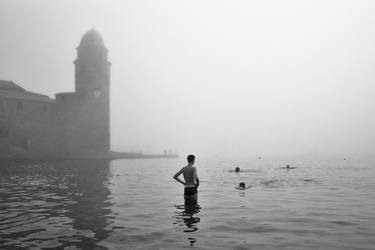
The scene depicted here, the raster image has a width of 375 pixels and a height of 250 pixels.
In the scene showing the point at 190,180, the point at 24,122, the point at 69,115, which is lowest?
the point at 190,180

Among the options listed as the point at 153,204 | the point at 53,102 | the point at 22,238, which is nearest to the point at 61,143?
the point at 53,102

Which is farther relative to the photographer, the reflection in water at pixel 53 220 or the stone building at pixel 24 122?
the stone building at pixel 24 122

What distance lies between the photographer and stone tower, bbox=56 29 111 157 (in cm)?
7075

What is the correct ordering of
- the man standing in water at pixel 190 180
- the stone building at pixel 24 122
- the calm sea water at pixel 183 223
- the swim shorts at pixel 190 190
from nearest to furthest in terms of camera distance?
1. the calm sea water at pixel 183 223
2. the man standing in water at pixel 190 180
3. the swim shorts at pixel 190 190
4. the stone building at pixel 24 122

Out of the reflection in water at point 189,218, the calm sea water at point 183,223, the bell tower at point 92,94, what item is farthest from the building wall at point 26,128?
the reflection in water at point 189,218

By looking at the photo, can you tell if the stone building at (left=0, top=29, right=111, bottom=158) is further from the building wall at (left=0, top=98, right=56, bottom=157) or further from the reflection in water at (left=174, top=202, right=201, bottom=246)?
the reflection in water at (left=174, top=202, right=201, bottom=246)

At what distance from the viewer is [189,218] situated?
424 inches

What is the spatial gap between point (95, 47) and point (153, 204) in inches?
2595

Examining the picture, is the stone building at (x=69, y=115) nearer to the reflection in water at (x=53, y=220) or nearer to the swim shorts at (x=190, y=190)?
the reflection in water at (x=53, y=220)

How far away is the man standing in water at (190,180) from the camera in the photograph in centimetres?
1171

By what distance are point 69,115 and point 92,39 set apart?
17406mm

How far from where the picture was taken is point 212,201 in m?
15.0

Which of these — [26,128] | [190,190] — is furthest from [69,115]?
[190,190]

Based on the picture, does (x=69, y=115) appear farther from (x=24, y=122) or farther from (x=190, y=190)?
(x=190, y=190)
